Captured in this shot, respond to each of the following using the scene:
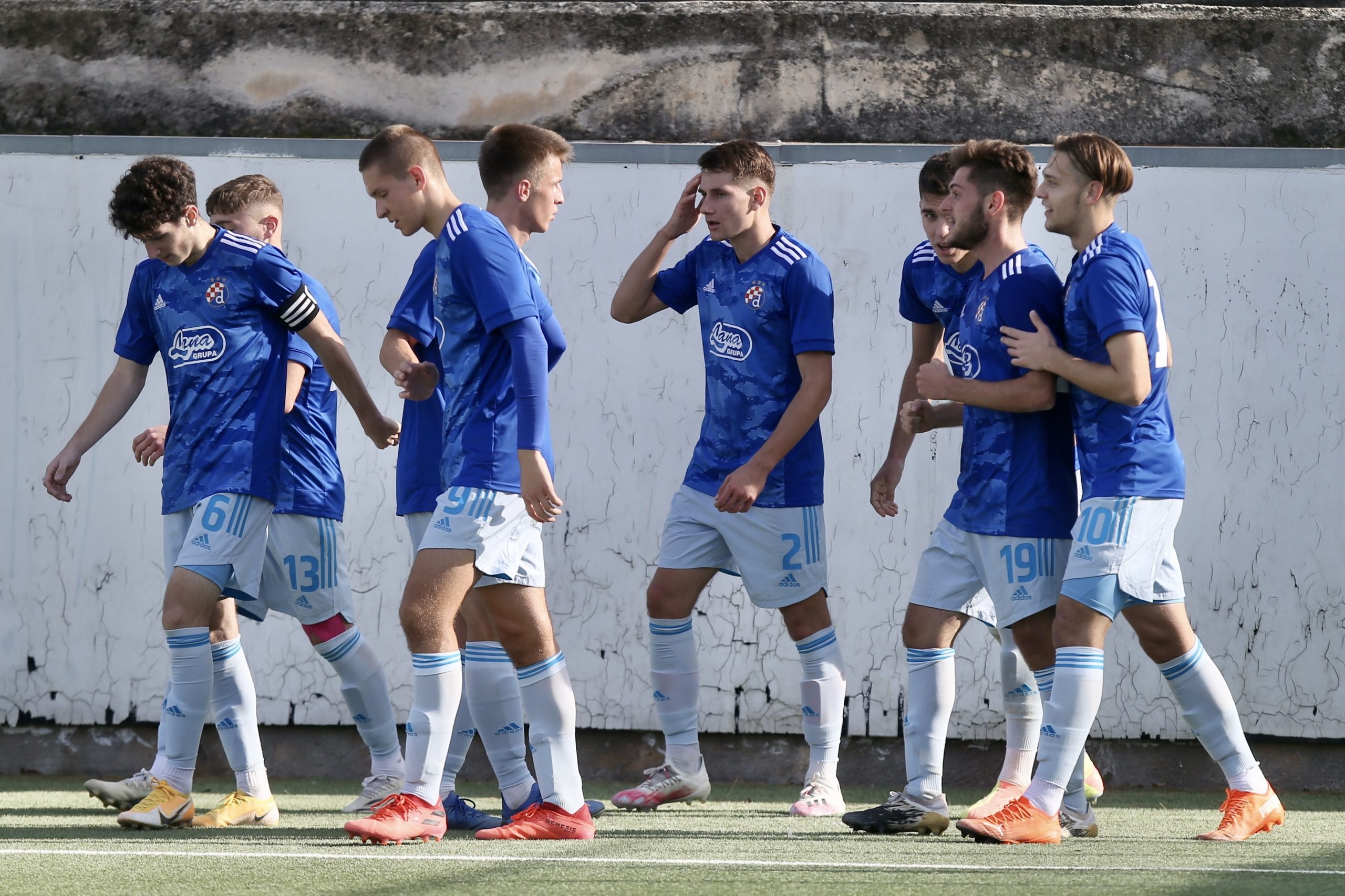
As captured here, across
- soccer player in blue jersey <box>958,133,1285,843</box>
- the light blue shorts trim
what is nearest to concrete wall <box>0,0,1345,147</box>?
soccer player in blue jersey <box>958,133,1285,843</box>

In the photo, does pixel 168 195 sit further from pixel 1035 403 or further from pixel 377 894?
pixel 1035 403

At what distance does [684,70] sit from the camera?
588cm

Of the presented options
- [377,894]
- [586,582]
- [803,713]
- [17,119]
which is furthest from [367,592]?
[377,894]

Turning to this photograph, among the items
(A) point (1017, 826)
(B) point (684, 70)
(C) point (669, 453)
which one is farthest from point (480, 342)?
(B) point (684, 70)

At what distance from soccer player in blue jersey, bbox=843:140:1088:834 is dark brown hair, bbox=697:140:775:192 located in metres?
0.72

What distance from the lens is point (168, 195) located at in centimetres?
420

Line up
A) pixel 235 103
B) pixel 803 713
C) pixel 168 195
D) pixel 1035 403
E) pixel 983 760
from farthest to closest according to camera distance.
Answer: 1. pixel 235 103
2. pixel 983 760
3. pixel 803 713
4. pixel 168 195
5. pixel 1035 403

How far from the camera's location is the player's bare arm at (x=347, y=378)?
421 centimetres

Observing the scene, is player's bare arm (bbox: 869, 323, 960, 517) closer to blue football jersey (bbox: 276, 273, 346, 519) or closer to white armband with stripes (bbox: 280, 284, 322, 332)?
blue football jersey (bbox: 276, 273, 346, 519)

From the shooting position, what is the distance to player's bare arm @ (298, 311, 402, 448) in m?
4.21

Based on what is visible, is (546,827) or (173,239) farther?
(173,239)

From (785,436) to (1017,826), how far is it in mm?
1349

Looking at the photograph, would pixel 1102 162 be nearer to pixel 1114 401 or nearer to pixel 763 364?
pixel 1114 401

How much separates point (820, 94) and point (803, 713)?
99.4 inches
